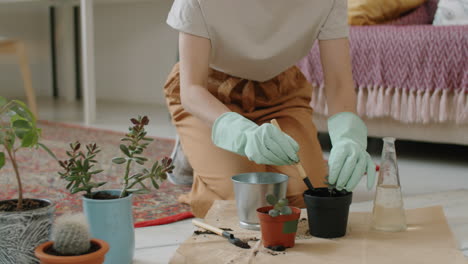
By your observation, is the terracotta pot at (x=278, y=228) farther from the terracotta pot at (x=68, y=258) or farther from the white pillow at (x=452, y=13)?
Answer: the white pillow at (x=452, y=13)

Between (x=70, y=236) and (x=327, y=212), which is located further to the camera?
(x=327, y=212)

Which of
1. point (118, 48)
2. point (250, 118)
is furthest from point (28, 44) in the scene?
point (250, 118)

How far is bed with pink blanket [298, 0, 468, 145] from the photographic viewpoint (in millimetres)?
1873

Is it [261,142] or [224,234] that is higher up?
[261,142]

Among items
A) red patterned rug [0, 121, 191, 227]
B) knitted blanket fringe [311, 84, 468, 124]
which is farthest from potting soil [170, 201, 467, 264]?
knitted blanket fringe [311, 84, 468, 124]

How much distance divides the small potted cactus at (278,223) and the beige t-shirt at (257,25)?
0.49 m

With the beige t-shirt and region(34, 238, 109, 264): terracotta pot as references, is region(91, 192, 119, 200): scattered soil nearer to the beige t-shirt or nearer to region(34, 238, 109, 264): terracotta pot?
region(34, 238, 109, 264): terracotta pot

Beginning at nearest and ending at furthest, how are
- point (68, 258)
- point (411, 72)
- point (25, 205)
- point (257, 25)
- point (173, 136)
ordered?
point (68, 258), point (25, 205), point (257, 25), point (411, 72), point (173, 136)

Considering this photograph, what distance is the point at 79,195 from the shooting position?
4.88 feet

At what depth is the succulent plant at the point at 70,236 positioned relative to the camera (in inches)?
25.6

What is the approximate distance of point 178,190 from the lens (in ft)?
5.15

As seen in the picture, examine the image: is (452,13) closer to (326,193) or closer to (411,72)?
(411,72)

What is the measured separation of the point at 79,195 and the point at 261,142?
681 millimetres

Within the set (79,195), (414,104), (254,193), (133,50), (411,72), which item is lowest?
(79,195)
